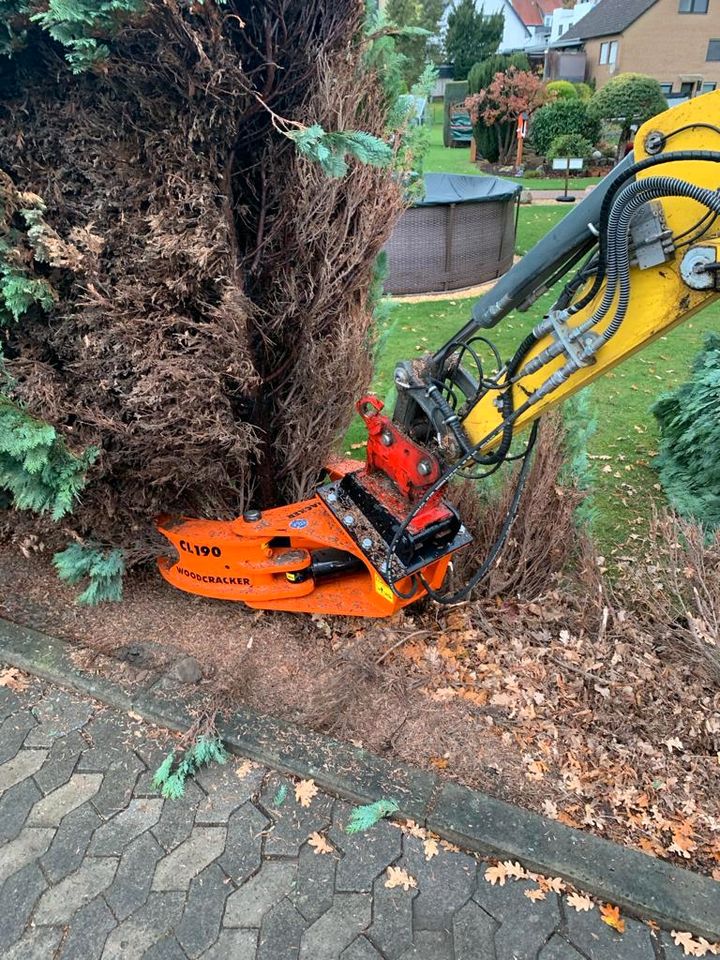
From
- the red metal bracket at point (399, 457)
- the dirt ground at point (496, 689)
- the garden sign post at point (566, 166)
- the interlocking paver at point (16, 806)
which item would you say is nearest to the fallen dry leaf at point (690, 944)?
the dirt ground at point (496, 689)

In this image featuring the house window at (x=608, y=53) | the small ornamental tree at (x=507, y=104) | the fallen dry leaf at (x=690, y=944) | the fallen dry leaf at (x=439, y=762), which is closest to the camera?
the fallen dry leaf at (x=690, y=944)

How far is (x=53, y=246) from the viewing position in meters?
2.87

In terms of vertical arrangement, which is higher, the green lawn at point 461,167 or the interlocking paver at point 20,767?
the green lawn at point 461,167

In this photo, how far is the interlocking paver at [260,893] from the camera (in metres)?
2.51

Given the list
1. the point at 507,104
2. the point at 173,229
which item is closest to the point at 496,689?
the point at 173,229

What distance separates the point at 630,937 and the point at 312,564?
221 cm

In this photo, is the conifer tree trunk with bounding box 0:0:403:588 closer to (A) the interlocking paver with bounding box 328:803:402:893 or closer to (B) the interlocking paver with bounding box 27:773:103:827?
(B) the interlocking paver with bounding box 27:773:103:827

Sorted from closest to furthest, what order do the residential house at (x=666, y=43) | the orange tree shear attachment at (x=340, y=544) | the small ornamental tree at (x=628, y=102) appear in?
the orange tree shear attachment at (x=340, y=544)
the small ornamental tree at (x=628, y=102)
the residential house at (x=666, y=43)

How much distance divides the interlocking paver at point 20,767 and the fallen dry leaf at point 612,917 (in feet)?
8.41

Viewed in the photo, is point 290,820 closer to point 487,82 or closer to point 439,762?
point 439,762

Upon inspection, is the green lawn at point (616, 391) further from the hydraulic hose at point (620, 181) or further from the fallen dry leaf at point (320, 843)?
the fallen dry leaf at point (320, 843)

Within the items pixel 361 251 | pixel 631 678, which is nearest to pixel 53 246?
pixel 361 251

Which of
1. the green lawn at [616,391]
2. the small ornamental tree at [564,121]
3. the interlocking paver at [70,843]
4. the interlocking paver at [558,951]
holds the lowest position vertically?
the interlocking paver at [70,843]

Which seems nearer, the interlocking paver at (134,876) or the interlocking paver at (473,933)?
the interlocking paver at (473,933)
